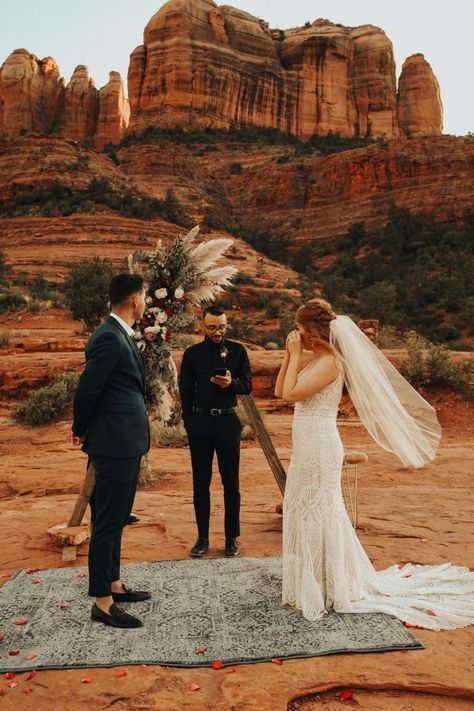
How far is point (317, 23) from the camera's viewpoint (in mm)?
78438

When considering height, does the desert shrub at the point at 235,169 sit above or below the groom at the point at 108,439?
above

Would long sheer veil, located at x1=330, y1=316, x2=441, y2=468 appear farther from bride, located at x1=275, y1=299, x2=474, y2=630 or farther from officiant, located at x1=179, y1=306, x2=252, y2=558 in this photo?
officiant, located at x1=179, y1=306, x2=252, y2=558

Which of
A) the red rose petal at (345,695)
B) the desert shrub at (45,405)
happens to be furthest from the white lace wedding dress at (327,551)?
the desert shrub at (45,405)

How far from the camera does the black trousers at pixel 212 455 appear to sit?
4.98m

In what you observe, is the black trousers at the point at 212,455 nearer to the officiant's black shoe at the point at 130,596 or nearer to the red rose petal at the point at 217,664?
the officiant's black shoe at the point at 130,596

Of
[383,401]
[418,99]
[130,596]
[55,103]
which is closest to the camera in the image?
[130,596]

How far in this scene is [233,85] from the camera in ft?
229

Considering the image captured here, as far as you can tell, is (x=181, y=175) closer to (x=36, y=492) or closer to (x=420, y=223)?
(x=420, y=223)

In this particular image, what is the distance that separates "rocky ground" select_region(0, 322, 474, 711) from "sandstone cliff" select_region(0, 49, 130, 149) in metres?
74.7

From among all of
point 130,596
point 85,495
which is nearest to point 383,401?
point 130,596

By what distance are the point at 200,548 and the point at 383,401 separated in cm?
202

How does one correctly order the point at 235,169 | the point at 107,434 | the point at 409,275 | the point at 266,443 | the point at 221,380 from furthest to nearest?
the point at 235,169, the point at 409,275, the point at 266,443, the point at 221,380, the point at 107,434

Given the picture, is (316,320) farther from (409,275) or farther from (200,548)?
(409,275)

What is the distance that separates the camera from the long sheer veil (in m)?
4.07
